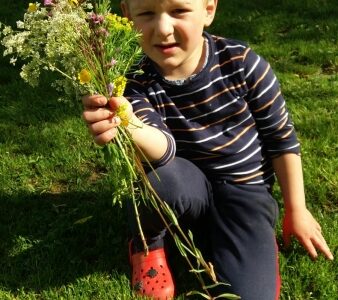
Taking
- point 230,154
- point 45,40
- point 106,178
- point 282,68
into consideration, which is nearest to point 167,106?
point 230,154

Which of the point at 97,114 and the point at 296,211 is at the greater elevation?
the point at 97,114

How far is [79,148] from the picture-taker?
398cm

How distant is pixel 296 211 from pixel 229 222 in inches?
14.3

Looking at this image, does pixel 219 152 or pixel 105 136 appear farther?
pixel 219 152

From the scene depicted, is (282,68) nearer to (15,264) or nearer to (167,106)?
(167,106)

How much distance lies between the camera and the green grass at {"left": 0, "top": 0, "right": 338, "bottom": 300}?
9.18 ft

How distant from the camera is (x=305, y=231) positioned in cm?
285

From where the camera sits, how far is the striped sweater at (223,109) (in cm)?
270

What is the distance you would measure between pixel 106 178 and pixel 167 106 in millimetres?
1097

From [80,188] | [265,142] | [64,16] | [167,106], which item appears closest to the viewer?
[64,16]

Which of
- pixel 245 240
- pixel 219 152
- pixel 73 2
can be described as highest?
pixel 73 2

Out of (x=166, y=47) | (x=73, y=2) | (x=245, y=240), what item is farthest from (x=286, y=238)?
(x=73, y=2)

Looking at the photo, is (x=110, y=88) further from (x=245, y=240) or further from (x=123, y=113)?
(x=245, y=240)

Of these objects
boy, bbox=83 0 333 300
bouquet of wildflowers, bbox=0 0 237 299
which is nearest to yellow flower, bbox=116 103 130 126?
bouquet of wildflowers, bbox=0 0 237 299
